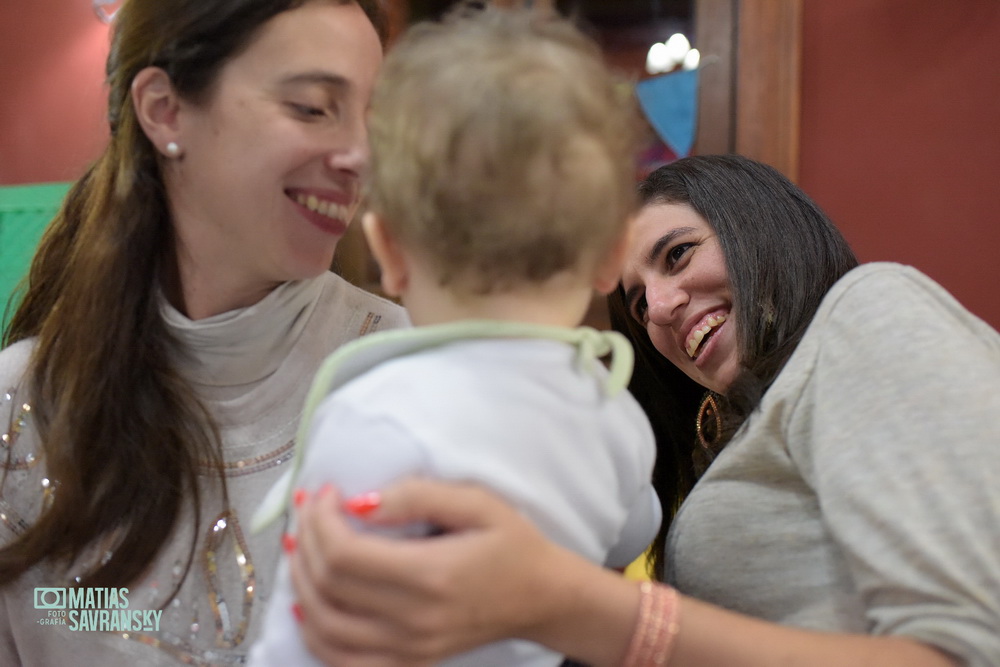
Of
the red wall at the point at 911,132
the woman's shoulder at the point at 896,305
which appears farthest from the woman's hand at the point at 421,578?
the red wall at the point at 911,132

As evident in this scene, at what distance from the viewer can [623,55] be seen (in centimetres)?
290

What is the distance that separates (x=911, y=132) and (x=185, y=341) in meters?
2.16

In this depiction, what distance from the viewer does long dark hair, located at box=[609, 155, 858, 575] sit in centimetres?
122

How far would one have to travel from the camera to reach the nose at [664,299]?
138 cm

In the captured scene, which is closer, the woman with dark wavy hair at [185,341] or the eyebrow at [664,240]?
the woman with dark wavy hair at [185,341]

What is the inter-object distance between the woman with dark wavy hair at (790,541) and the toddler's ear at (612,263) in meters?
0.24

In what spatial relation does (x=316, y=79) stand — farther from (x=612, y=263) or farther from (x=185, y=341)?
(x=612, y=263)

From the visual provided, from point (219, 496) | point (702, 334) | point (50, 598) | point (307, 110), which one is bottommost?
point (50, 598)

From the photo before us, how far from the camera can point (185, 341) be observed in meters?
1.23

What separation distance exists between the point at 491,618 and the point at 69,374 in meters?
0.81

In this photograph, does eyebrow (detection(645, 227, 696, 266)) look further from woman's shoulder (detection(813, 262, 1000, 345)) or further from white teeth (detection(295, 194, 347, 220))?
white teeth (detection(295, 194, 347, 220))

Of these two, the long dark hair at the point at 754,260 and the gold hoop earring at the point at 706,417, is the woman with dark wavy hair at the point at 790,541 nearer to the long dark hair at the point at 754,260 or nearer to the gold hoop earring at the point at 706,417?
the long dark hair at the point at 754,260

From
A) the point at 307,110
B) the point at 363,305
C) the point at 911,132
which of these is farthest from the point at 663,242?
the point at 911,132

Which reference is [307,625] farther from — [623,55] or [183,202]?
[623,55]
